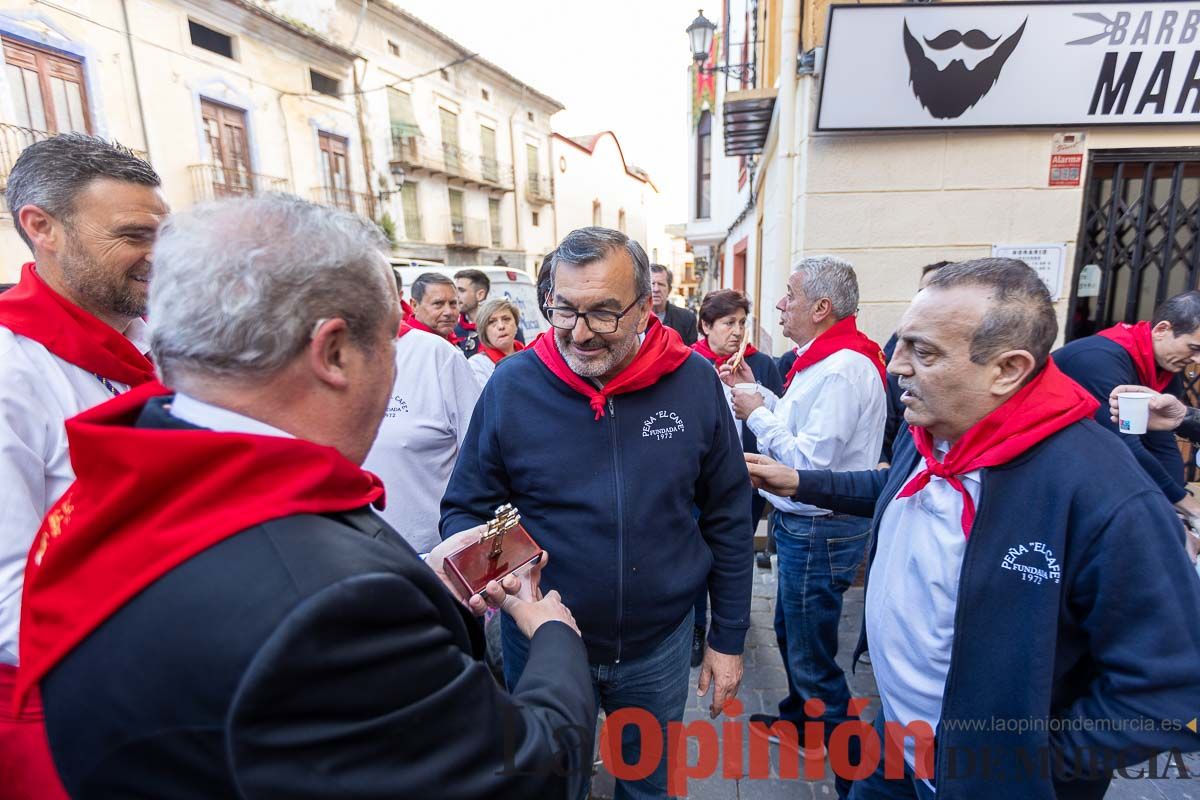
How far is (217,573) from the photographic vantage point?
2.27ft

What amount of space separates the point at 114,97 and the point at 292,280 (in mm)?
14283

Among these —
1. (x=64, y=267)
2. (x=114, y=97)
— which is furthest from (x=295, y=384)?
(x=114, y=97)

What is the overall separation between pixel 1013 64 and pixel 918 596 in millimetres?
4489

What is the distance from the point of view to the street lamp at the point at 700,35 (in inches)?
342

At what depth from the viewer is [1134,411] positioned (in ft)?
7.84

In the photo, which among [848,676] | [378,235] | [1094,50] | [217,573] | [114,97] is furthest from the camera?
[114,97]

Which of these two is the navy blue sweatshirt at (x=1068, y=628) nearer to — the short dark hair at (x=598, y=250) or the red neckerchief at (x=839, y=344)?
the short dark hair at (x=598, y=250)

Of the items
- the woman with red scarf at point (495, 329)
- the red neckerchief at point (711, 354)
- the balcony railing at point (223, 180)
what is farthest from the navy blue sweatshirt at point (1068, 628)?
the balcony railing at point (223, 180)

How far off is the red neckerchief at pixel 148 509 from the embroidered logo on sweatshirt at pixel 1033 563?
55.8 inches

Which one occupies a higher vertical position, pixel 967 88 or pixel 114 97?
pixel 114 97

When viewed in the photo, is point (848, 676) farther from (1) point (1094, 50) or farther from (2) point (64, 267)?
(1) point (1094, 50)

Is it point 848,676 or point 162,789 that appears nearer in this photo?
point 162,789

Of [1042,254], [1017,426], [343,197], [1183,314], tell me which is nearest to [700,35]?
[1042,254]

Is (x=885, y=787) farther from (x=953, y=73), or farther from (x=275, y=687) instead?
(x=953, y=73)
